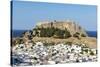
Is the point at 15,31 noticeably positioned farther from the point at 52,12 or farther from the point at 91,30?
the point at 91,30

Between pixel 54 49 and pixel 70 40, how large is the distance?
24cm

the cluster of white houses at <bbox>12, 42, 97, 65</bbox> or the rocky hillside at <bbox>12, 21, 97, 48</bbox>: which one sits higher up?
the rocky hillside at <bbox>12, 21, 97, 48</bbox>

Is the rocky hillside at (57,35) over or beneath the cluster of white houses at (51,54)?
over

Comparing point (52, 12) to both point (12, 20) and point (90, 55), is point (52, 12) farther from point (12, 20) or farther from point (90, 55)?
point (90, 55)

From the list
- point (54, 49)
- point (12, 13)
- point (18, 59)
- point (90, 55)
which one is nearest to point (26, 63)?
point (18, 59)

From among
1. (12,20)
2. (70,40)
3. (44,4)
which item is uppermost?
(44,4)

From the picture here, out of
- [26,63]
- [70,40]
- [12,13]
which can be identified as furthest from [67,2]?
[26,63]

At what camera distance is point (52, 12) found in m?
2.62

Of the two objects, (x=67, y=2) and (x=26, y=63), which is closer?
(x=26, y=63)

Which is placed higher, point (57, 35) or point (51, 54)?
point (57, 35)
